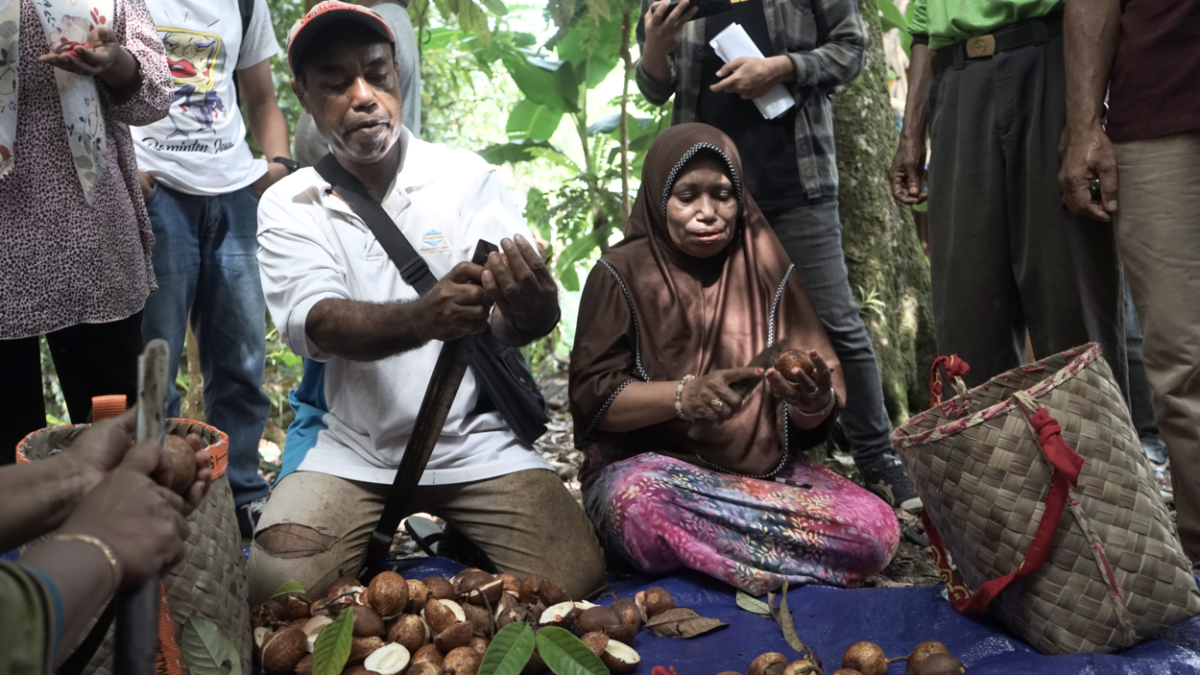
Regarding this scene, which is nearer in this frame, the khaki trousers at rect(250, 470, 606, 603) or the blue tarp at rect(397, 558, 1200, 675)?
the blue tarp at rect(397, 558, 1200, 675)

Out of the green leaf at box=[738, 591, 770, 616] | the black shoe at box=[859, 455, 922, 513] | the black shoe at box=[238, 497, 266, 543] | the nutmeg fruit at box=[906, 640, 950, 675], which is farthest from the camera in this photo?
the black shoe at box=[859, 455, 922, 513]

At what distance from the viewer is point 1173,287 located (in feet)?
7.83

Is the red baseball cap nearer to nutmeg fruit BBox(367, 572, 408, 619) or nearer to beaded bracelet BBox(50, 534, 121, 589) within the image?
nutmeg fruit BBox(367, 572, 408, 619)

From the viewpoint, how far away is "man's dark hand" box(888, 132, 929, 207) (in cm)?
322

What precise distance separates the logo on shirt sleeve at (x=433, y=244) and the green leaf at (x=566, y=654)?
48.9 inches

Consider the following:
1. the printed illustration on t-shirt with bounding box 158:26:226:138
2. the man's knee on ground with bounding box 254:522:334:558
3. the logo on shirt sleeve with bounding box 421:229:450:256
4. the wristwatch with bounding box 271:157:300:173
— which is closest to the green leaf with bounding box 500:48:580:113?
the wristwatch with bounding box 271:157:300:173

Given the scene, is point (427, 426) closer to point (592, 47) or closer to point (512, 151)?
point (592, 47)

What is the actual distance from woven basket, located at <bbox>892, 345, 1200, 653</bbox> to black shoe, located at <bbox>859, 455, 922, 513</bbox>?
45.7 inches

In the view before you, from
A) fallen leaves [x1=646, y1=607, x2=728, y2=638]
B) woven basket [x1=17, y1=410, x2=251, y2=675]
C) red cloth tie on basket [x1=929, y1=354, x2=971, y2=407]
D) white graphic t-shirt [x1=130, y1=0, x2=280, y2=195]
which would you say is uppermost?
white graphic t-shirt [x1=130, y1=0, x2=280, y2=195]

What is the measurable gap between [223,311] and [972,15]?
8.39 feet

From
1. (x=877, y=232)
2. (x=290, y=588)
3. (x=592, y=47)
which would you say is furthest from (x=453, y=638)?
(x=592, y=47)

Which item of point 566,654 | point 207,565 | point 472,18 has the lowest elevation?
point 566,654

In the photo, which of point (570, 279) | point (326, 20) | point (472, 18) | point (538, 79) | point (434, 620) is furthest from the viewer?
point (570, 279)

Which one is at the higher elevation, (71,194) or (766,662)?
(71,194)
